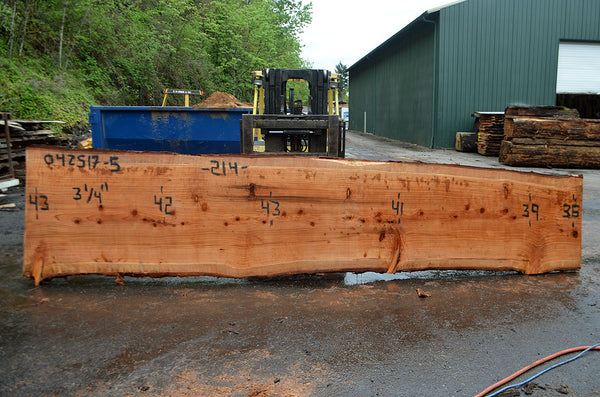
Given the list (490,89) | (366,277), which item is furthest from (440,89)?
(366,277)

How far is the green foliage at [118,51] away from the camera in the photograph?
44.0ft

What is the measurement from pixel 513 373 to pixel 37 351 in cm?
271

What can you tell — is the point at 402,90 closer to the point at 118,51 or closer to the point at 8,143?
the point at 118,51

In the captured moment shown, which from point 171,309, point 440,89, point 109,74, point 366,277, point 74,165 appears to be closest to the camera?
point 171,309

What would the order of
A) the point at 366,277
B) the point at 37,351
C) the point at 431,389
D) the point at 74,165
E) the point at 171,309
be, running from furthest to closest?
the point at 366,277, the point at 74,165, the point at 171,309, the point at 37,351, the point at 431,389

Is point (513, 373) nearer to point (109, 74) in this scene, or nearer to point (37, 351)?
point (37, 351)

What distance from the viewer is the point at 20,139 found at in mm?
9500

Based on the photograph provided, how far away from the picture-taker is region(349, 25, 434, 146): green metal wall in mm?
20219

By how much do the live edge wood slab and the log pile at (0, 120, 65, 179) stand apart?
640cm

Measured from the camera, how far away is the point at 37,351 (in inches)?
106

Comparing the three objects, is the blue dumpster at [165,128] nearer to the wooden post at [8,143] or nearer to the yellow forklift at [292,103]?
the yellow forklift at [292,103]

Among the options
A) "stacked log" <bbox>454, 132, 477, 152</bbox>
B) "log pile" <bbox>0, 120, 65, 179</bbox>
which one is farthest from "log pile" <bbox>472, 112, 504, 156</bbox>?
"log pile" <bbox>0, 120, 65, 179</bbox>

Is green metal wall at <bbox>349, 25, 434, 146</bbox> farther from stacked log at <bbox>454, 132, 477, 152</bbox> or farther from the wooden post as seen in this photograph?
the wooden post

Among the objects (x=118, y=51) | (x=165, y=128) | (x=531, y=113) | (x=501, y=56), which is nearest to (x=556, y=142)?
(x=531, y=113)
